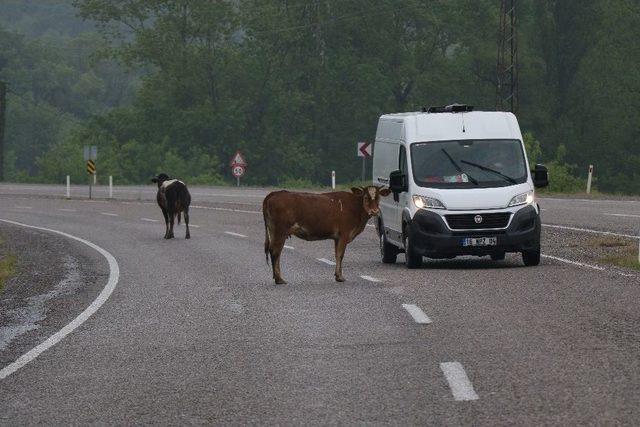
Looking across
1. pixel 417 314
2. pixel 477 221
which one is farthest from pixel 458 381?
pixel 477 221

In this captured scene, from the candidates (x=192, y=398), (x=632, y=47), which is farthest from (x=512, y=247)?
(x=632, y=47)

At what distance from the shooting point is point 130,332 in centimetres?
1407

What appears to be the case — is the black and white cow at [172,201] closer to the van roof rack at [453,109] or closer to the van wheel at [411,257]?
the van roof rack at [453,109]

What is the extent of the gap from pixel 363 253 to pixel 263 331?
1264 cm

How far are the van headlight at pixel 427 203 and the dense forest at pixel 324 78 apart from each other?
69027mm

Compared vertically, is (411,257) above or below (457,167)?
below

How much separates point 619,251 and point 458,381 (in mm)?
15359

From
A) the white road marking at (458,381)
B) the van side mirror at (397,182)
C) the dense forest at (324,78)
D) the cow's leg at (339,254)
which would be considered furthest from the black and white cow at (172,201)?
the dense forest at (324,78)

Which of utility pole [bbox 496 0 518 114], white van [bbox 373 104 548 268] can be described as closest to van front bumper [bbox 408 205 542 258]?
white van [bbox 373 104 548 268]

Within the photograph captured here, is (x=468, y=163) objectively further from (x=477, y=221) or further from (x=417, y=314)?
(x=417, y=314)

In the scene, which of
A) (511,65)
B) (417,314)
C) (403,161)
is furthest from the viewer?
(511,65)

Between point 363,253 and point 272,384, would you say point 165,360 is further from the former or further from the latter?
point 363,253

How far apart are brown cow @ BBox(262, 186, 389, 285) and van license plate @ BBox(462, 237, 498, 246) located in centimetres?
153

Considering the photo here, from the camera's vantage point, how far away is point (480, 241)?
2083 centimetres
